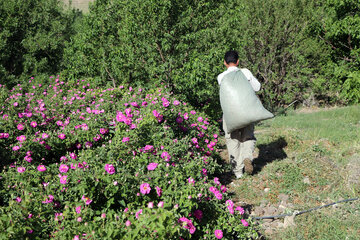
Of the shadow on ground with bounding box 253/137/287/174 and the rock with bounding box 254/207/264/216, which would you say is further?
the shadow on ground with bounding box 253/137/287/174

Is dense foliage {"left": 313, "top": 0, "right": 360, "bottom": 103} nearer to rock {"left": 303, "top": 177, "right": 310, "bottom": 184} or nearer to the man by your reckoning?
rock {"left": 303, "top": 177, "right": 310, "bottom": 184}

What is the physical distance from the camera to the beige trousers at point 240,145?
161 inches

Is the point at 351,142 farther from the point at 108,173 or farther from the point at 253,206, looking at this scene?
the point at 108,173

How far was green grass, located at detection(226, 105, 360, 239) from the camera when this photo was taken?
3006 mm

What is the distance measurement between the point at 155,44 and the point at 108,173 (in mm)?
3908

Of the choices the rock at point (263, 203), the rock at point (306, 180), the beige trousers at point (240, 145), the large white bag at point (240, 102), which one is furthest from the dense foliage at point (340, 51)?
the rock at point (263, 203)

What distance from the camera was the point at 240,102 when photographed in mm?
3719

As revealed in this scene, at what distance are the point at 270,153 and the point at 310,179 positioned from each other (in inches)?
42.1

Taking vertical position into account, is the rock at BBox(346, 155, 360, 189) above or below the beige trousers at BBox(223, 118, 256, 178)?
below

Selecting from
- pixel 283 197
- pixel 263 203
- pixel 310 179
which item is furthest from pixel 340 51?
pixel 263 203

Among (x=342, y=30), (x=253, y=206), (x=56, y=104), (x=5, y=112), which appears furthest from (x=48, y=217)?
(x=342, y=30)

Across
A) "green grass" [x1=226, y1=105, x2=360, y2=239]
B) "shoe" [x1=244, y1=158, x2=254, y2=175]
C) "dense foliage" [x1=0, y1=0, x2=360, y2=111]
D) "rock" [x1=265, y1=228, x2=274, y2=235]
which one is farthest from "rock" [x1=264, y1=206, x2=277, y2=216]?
"dense foliage" [x1=0, y1=0, x2=360, y2=111]

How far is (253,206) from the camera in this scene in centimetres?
359

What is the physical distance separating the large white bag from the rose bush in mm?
603
